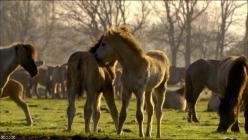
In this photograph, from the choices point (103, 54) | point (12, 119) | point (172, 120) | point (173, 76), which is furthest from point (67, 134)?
point (173, 76)

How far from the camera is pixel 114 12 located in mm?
65875

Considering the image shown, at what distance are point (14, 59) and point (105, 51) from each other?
2801 mm

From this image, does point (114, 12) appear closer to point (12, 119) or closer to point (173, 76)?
point (173, 76)

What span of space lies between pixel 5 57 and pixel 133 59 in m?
3.79

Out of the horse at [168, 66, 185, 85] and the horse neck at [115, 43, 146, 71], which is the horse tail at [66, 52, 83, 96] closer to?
the horse neck at [115, 43, 146, 71]

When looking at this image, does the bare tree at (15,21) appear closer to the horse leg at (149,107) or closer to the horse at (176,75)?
the horse at (176,75)

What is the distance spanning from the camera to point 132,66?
48.2 feet

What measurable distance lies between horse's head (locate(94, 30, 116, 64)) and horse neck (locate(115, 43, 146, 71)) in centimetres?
23

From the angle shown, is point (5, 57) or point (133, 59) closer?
point (133, 59)

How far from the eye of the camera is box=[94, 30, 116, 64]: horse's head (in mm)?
15078

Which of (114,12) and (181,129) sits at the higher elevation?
(114,12)

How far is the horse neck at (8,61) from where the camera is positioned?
54.3 ft

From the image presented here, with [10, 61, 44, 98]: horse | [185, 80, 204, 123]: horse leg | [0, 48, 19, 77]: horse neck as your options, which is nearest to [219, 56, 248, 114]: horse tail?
[0, 48, 19, 77]: horse neck

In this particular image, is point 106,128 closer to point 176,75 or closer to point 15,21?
point 176,75
